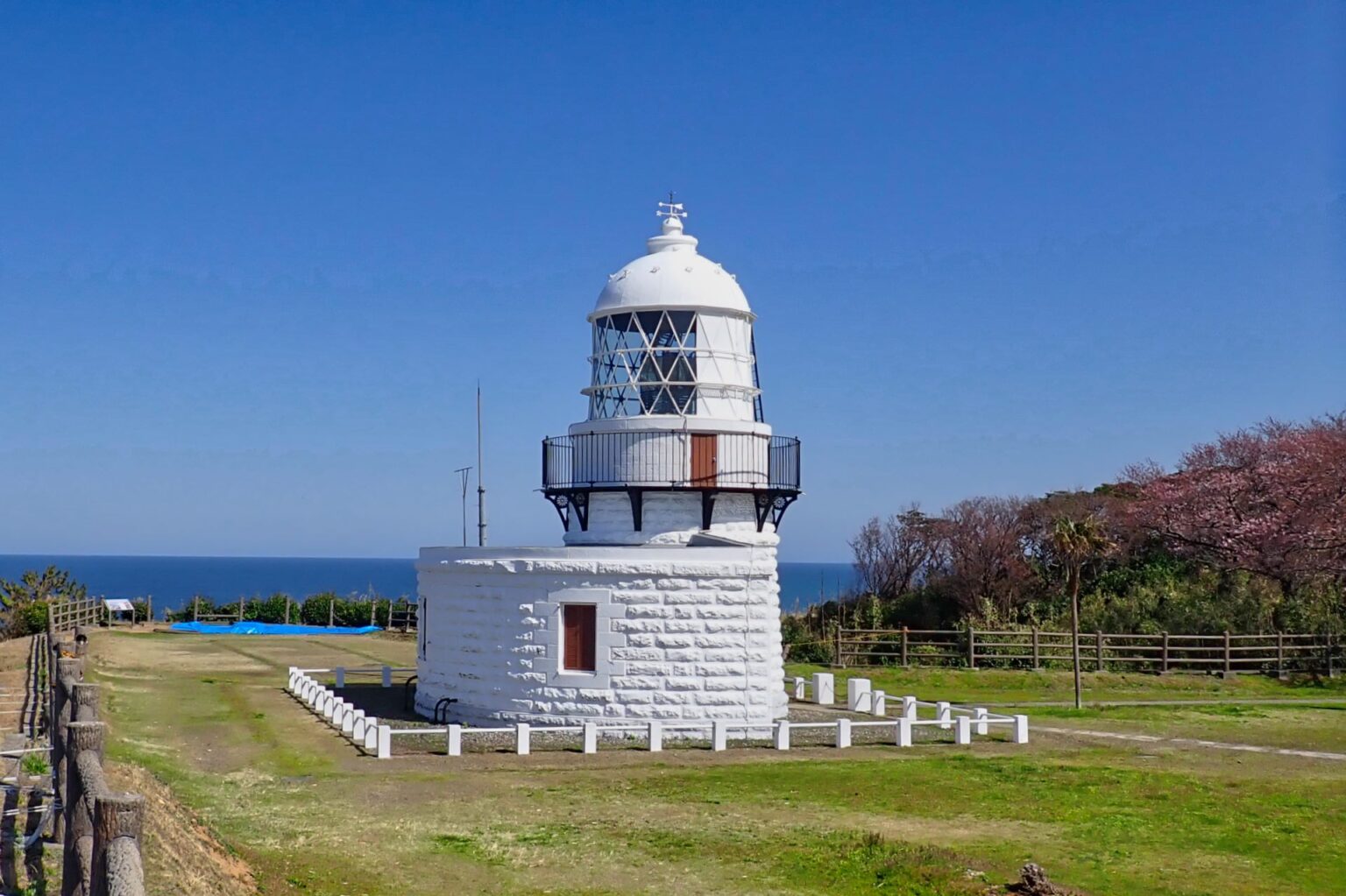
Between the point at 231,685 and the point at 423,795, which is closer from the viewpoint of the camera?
the point at 423,795

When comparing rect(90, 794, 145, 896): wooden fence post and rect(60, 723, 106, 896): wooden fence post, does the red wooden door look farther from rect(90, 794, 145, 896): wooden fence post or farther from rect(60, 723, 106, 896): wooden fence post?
rect(90, 794, 145, 896): wooden fence post

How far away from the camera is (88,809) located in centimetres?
849

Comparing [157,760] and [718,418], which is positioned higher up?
[718,418]

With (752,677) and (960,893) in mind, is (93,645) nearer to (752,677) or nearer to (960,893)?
(752,677)

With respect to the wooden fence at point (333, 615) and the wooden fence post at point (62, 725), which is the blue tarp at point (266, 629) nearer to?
the wooden fence at point (333, 615)

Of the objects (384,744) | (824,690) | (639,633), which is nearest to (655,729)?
(639,633)

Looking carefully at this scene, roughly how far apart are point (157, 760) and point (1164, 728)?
17535 millimetres

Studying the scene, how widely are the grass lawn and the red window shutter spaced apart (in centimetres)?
211

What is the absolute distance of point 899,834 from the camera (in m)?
14.2

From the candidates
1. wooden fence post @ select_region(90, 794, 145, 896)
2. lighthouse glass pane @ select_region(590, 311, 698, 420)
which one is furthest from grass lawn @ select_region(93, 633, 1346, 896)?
lighthouse glass pane @ select_region(590, 311, 698, 420)

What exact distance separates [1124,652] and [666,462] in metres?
16.4

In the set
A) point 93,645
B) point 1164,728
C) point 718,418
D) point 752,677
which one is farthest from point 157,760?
point 93,645

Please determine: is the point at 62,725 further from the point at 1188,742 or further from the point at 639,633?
the point at 1188,742

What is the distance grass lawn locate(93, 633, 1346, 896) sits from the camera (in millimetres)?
12461
